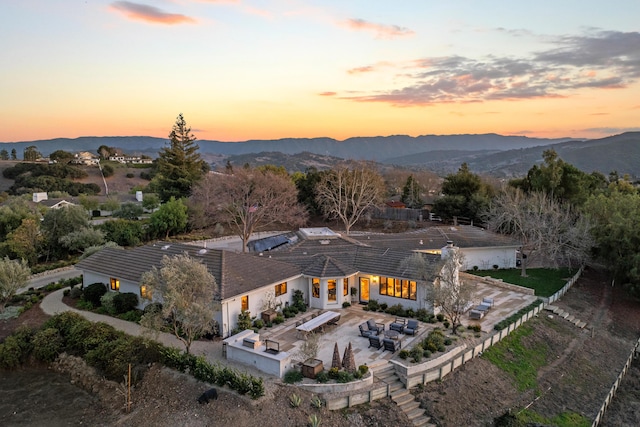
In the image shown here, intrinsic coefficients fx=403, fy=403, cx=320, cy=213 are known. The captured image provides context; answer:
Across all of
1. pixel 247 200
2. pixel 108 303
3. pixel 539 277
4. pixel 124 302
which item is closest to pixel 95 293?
pixel 108 303

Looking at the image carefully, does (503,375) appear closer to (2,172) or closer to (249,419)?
(249,419)

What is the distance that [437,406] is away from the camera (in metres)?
15.0

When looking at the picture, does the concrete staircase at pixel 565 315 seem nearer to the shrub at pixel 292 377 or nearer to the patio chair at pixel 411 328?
the patio chair at pixel 411 328

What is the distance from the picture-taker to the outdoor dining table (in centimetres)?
1857

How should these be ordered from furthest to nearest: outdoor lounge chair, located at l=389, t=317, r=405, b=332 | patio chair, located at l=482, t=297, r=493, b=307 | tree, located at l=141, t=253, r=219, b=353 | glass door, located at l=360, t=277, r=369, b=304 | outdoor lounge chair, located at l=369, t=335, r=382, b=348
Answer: glass door, located at l=360, t=277, r=369, b=304 < patio chair, located at l=482, t=297, r=493, b=307 < outdoor lounge chair, located at l=389, t=317, r=405, b=332 < outdoor lounge chair, located at l=369, t=335, r=382, b=348 < tree, located at l=141, t=253, r=219, b=353

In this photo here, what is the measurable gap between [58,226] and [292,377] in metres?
32.4

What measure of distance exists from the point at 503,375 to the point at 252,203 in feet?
93.3

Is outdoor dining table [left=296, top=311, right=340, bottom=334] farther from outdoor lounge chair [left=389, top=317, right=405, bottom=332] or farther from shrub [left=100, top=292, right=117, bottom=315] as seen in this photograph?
shrub [left=100, top=292, right=117, bottom=315]

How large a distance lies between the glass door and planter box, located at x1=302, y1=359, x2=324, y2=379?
8934 mm

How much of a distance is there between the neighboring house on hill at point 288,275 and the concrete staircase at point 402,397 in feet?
22.5

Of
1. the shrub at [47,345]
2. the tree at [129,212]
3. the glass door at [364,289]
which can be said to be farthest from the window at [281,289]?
the tree at [129,212]

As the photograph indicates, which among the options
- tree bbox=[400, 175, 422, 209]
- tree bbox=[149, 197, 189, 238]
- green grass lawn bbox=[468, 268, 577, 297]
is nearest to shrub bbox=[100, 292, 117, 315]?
tree bbox=[149, 197, 189, 238]

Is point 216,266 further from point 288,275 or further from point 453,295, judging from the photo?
point 453,295

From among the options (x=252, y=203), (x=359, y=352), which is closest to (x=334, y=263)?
(x=359, y=352)
